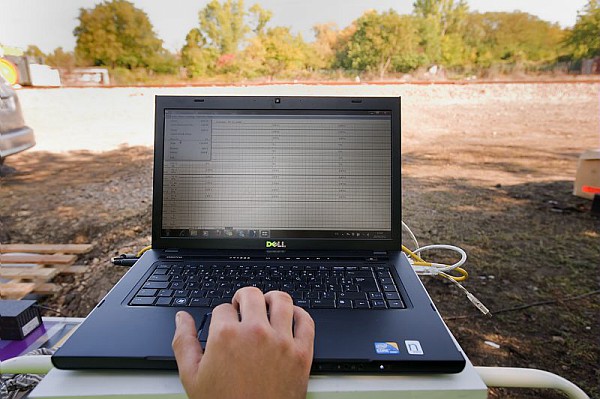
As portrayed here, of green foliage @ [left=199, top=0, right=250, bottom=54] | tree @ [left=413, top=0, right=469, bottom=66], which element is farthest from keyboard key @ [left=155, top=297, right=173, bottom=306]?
tree @ [left=413, top=0, right=469, bottom=66]

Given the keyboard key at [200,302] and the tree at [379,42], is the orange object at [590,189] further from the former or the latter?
the keyboard key at [200,302]

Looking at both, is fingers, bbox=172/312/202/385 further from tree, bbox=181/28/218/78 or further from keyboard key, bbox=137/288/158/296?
tree, bbox=181/28/218/78

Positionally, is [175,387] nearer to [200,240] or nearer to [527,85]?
[200,240]

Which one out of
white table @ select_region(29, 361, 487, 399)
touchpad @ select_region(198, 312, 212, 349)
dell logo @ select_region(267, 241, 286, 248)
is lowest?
white table @ select_region(29, 361, 487, 399)

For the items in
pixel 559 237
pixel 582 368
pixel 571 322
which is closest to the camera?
pixel 582 368

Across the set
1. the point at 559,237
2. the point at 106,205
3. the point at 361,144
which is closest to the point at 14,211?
the point at 106,205

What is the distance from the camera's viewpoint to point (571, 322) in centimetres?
156

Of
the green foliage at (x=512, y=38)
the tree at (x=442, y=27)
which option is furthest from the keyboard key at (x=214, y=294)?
the green foliage at (x=512, y=38)

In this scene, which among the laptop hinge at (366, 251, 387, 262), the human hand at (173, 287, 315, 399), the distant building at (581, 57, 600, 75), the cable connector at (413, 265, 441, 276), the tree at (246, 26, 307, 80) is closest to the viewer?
the human hand at (173, 287, 315, 399)

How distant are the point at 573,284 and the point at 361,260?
1.47 metres

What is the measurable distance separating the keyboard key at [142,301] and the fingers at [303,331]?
0.23 meters

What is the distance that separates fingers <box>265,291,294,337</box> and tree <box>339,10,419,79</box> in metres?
1.58

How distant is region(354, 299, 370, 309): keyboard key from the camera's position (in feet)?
1.85

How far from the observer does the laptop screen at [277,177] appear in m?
0.75
